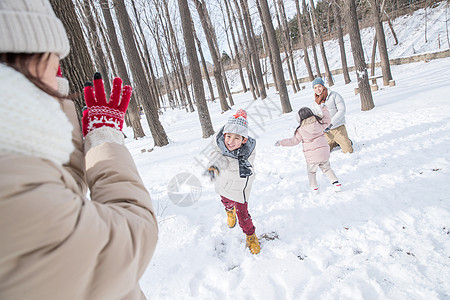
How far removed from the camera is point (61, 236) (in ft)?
1.65

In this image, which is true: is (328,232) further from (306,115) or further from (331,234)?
(306,115)

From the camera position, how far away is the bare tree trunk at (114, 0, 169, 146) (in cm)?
743

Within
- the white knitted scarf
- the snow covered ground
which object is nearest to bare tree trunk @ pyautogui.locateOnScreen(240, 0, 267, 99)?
the snow covered ground

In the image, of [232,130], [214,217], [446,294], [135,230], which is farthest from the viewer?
[214,217]

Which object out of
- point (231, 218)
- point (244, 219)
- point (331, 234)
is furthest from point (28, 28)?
point (331, 234)

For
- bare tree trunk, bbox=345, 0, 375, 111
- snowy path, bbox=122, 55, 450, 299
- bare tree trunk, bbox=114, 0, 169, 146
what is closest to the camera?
snowy path, bbox=122, 55, 450, 299

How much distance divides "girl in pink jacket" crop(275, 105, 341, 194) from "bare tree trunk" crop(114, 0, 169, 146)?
218 inches

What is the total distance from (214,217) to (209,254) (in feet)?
2.60

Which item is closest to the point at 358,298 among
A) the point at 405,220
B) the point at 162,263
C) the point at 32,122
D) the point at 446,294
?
the point at 446,294

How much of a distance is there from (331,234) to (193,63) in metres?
6.97

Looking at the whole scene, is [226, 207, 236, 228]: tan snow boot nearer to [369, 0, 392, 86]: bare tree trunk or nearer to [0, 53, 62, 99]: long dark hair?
[0, 53, 62, 99]: long dark hair

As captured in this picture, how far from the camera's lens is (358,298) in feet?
6.47

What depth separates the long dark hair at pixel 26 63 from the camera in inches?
23.0

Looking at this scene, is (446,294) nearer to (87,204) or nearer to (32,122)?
(87,204)
